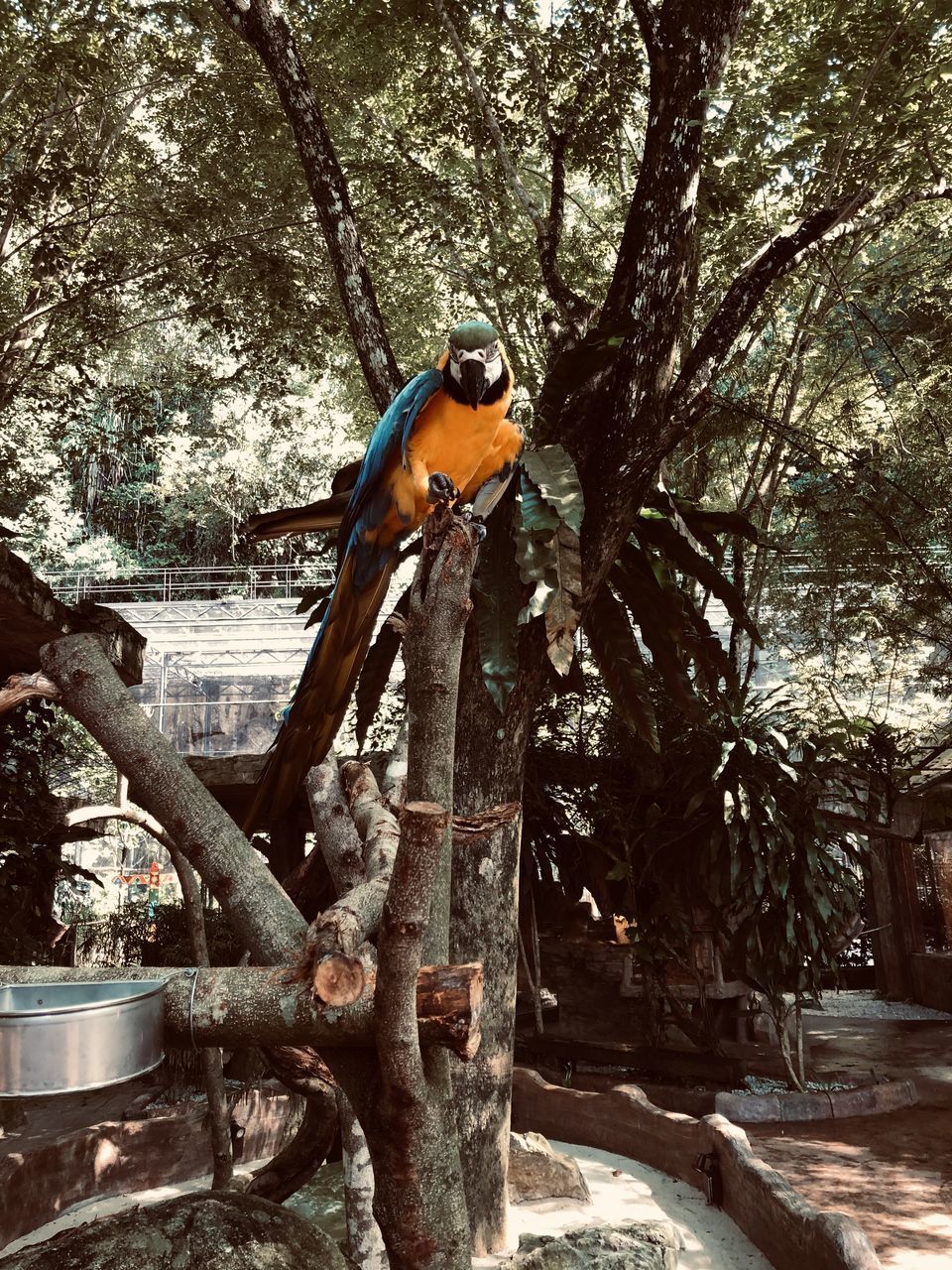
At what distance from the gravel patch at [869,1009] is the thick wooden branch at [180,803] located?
827 cm

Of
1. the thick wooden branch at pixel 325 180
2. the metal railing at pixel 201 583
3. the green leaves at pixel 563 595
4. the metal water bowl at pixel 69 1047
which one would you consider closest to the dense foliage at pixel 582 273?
the green leaves at pixel 563 595

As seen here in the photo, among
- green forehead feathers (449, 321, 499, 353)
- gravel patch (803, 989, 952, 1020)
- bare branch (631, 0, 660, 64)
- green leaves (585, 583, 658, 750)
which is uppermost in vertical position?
bare branch (631, 0, 660, 64)

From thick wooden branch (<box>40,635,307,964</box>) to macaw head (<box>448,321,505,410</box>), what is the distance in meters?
1.15

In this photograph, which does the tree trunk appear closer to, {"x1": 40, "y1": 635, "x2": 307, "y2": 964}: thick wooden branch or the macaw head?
the macaw head

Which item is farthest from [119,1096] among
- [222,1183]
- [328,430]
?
[328,430]

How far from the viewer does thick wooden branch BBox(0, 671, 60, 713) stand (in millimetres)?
2076

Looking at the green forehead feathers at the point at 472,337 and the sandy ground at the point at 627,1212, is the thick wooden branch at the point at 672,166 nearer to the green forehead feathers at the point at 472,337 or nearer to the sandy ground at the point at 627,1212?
the green forehead feathers at the point at 472,337

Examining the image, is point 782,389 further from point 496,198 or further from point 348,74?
point 348,74

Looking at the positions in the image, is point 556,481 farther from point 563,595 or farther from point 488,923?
point 488,923

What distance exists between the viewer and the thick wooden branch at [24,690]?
6.81 feet

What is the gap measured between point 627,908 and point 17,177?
5.99 m

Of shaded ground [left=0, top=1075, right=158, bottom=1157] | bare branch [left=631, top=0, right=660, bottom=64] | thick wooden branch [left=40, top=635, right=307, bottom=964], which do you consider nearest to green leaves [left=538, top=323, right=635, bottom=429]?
bare branch [left=631, top=0, right=660, bottom=64]

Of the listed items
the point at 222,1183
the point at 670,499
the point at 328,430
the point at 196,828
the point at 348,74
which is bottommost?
the point at 222,1183

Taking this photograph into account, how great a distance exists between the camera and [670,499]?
3908 mm
